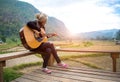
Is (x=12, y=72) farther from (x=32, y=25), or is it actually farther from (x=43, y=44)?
(x=32, y=25)

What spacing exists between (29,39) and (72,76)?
1.19 meters

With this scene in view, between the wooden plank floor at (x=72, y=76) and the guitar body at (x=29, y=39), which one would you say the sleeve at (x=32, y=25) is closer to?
the guitar body at (x=29, y=39)

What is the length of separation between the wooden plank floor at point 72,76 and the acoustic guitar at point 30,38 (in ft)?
1.98

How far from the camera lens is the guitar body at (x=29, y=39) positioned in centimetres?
365

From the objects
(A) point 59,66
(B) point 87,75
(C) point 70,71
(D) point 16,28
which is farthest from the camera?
(D) point 16,28

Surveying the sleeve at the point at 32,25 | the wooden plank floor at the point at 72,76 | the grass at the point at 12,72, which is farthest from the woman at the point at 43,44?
the grass at the point at 12,72

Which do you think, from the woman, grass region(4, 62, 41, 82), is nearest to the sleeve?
the woman

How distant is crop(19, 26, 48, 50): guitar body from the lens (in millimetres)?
3646

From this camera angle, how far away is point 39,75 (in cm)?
360

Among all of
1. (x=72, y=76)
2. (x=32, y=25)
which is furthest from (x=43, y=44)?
(x=72, y=76)

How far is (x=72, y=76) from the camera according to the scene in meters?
3.43

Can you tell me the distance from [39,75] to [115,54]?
1.64 metres

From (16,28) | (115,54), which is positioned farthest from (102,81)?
(16,28)

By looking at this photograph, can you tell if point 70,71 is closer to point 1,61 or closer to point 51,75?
point 51,75
